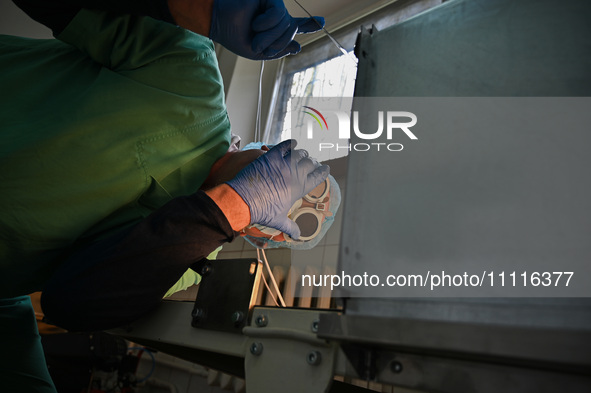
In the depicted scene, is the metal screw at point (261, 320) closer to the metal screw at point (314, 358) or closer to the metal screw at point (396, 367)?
the metal screw at point (314, 358)

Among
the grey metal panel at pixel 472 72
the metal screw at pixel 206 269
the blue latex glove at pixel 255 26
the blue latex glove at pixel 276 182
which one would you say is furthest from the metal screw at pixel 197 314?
the blue latex glove at pixel 255 26

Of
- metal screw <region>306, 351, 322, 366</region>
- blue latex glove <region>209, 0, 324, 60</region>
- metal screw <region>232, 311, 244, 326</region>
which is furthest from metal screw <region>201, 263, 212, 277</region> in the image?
blue latex glove <region>209, 0, 324, 60</region>

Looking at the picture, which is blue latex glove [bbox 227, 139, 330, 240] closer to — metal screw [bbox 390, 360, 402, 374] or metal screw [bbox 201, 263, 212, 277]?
metal screw [bbox 201, 263, 212, 277]

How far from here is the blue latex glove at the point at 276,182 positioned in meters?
0.88

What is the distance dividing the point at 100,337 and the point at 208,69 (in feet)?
5.60

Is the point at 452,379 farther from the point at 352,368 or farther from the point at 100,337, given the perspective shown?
the point at 100,337

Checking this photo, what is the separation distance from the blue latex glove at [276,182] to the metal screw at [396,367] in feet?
1.75

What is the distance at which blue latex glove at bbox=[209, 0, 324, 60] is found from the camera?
0.84 meters

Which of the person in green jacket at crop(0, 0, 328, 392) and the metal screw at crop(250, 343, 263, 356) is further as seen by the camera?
the person in green jacket at crop(0, 0, 328, 392)

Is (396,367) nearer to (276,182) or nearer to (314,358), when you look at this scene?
(314,358)

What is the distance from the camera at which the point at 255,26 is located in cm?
88

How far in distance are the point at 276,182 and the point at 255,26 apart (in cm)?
40

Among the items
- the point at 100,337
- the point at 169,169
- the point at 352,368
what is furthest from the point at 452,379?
the point at 100,337

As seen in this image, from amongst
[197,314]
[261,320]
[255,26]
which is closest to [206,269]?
[197,314]
